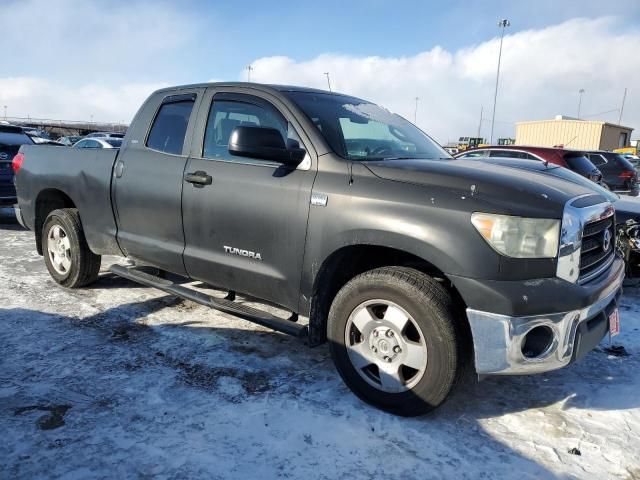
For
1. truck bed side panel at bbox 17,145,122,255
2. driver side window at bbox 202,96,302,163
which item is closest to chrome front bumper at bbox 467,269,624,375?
driver side window at bbox 202,96,302,163

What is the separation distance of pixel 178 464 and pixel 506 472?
1.56 m

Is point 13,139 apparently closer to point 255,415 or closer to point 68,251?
point 68,251

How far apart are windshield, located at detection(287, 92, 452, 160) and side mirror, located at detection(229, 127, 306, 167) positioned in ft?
0.97

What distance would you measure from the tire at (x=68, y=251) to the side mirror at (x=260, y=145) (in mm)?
2522

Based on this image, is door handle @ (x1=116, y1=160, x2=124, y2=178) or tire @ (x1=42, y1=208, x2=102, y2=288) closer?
door handle @ (x1=116, y1=160, x2=124, y2=178)

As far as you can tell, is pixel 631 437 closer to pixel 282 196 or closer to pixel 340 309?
pixel 340 309

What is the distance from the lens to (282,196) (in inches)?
124

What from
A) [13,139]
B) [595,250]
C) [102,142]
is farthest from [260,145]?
[102,142]

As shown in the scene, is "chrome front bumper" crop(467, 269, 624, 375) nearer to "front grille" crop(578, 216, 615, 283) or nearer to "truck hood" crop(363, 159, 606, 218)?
"front grille" crop(578, 216, 615, 283)

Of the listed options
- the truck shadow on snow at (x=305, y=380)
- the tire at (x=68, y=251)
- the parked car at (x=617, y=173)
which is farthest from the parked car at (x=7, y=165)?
the parked car at (x=617, y=173)

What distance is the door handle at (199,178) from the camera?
11.6ft

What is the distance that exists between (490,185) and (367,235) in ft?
2.26

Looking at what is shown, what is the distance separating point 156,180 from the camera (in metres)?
3.90

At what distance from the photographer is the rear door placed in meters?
3.81
